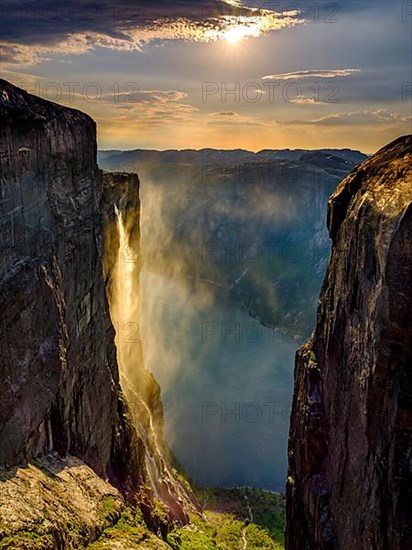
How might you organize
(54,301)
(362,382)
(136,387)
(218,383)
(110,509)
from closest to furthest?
(362,382) < (110,509) < (54,301) < (136,387) < (218,383)

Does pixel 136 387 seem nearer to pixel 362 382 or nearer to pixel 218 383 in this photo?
pixel 362 382

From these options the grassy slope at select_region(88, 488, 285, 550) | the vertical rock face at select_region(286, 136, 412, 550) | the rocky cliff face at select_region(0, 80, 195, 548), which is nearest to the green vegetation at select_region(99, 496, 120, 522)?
the grassy slope at select_region(88, 488, 285, 550)

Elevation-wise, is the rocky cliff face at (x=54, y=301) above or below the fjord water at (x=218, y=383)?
above

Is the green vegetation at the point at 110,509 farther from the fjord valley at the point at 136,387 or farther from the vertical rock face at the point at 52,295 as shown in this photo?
the vertical rock face at the point at 52,295

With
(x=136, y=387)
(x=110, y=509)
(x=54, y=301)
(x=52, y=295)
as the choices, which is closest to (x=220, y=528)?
(x=136, y=387)

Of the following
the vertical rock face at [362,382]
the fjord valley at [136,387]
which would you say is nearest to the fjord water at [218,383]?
the fjord valley at [136,387]

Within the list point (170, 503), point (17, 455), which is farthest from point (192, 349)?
point (17, 455)
